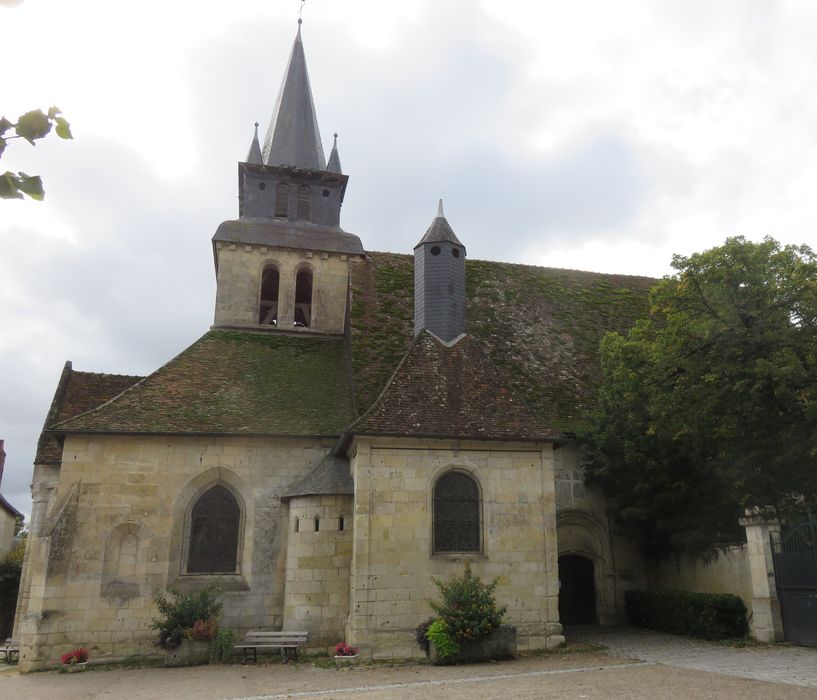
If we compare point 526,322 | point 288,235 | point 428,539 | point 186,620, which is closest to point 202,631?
point 186,620

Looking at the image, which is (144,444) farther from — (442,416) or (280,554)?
(442,416)

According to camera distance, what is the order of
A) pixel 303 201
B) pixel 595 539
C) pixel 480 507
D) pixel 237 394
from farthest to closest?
pixel 303 201 → pixel 595 539 → pixel 237 394 → pixel 480 507

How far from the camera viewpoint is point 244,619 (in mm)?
14719

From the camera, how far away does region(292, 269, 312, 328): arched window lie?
22.8m

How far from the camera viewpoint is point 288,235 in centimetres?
2308

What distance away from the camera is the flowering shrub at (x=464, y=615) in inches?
471

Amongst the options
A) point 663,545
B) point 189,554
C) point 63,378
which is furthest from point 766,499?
point 63,378

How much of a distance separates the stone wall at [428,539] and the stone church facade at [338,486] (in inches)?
1.2

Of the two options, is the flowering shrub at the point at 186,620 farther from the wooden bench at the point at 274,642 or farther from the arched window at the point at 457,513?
the arched window at the point at 457,513

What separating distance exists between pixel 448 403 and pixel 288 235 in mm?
10888

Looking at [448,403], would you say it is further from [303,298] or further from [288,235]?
[288,235]

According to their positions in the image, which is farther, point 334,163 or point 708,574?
point 334,163

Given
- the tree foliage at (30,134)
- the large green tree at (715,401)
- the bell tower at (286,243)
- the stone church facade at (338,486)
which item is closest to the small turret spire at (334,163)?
the bell tower at (286,243)

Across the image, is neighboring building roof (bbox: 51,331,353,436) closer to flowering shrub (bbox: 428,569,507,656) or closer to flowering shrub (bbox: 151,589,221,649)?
flowering shrub (bbox: 151,589,221,649)
